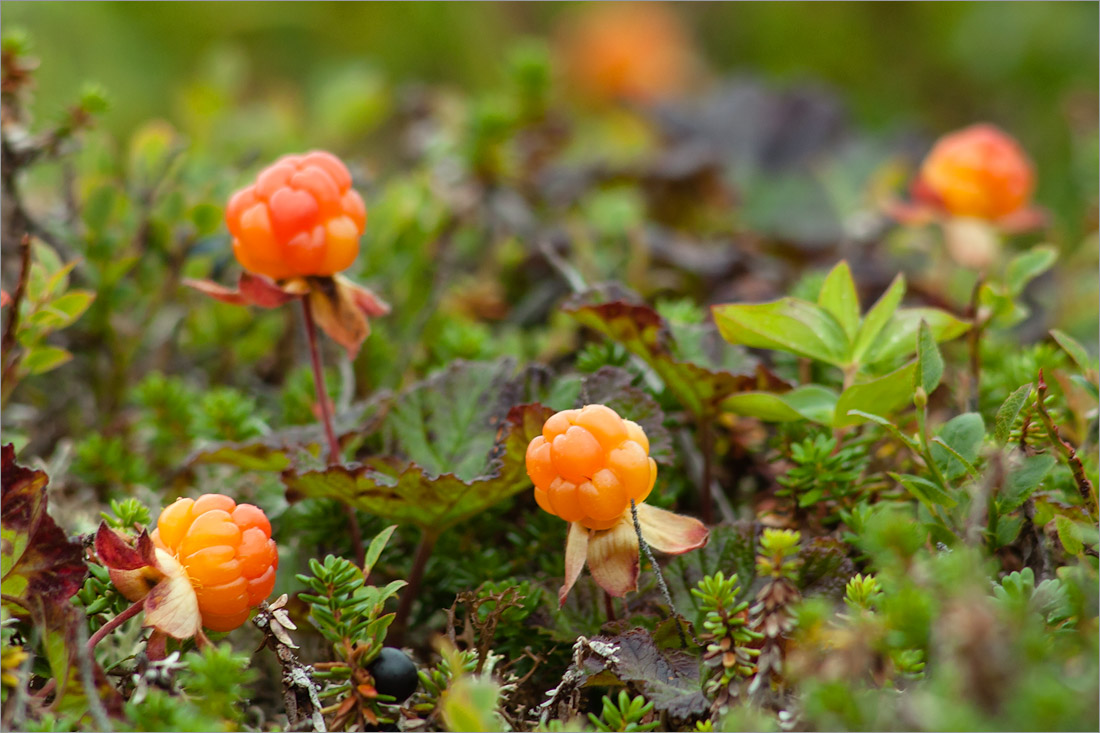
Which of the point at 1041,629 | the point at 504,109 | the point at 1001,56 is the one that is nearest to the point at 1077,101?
the point at 1001,56

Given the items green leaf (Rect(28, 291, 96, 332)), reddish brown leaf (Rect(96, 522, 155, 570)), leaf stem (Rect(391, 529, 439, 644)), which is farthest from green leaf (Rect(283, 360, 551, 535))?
green leaf (Rect(28, 291, 96, 332))

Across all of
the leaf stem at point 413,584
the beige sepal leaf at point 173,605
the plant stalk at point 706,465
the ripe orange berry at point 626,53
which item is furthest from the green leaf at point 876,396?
the ripe orange berry at point 626,53

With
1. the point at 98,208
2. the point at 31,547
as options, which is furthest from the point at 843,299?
the point at 98,208

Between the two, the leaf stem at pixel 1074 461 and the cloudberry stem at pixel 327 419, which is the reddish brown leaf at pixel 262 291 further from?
the leaf stem at pixel 1074 461

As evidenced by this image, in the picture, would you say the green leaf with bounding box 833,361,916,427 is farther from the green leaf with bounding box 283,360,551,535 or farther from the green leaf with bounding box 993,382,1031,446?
the green leaf with bounding box 283,360,551,535

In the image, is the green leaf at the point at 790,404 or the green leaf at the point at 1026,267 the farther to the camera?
the green leaf at the point at 1026,267

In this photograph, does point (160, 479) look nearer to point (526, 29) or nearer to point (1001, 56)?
point (1001, 56)

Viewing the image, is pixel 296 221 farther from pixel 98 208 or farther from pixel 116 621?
pixel 98 208
